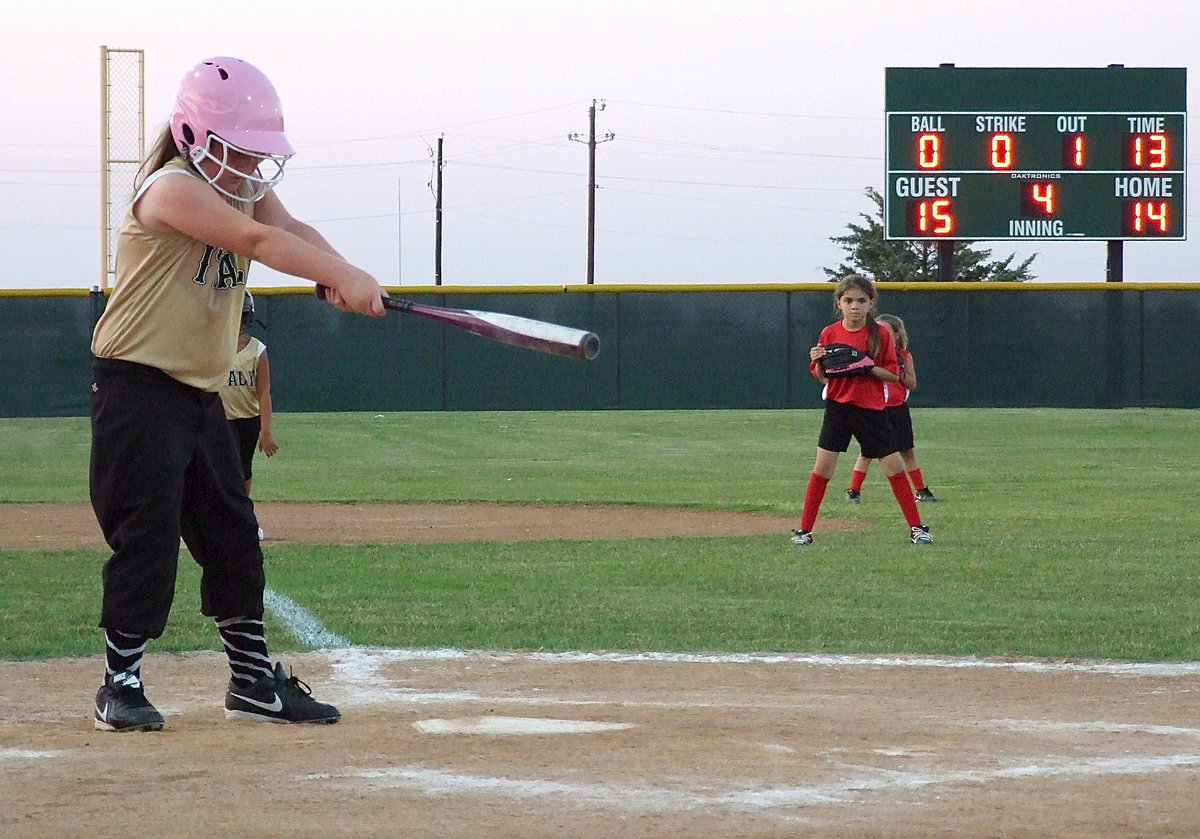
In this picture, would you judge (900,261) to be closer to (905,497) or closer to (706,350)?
(706,350)

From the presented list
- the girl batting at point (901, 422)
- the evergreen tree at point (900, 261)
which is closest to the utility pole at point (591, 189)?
the evergreen tree at point (900, 261)

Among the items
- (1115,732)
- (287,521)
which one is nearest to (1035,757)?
(1115,732)

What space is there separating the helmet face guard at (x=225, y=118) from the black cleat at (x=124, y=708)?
4.45 feet

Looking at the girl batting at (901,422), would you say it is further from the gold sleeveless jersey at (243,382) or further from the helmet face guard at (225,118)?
the helmet face guard at (225,118)

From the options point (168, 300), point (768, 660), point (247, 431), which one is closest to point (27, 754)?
point (168, 300)

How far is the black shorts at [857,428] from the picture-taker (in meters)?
9.67

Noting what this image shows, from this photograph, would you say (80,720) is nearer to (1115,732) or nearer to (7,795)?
(7,795)

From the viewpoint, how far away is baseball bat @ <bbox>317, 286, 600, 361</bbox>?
385 centimetres

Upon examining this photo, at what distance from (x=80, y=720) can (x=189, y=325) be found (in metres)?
1.20

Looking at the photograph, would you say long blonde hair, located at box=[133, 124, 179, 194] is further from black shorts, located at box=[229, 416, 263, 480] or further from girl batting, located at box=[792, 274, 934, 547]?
girl batting, located at box=[792, 274, 934, 547]

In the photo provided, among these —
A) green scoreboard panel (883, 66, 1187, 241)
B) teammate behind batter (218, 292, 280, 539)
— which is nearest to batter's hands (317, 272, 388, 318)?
teammate behind batter (218, 292, 280, 539)

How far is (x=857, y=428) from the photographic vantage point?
9719 mm

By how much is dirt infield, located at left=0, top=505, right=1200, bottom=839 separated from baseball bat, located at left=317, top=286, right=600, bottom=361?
100 centimetres

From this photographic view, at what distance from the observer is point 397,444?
21.1m
